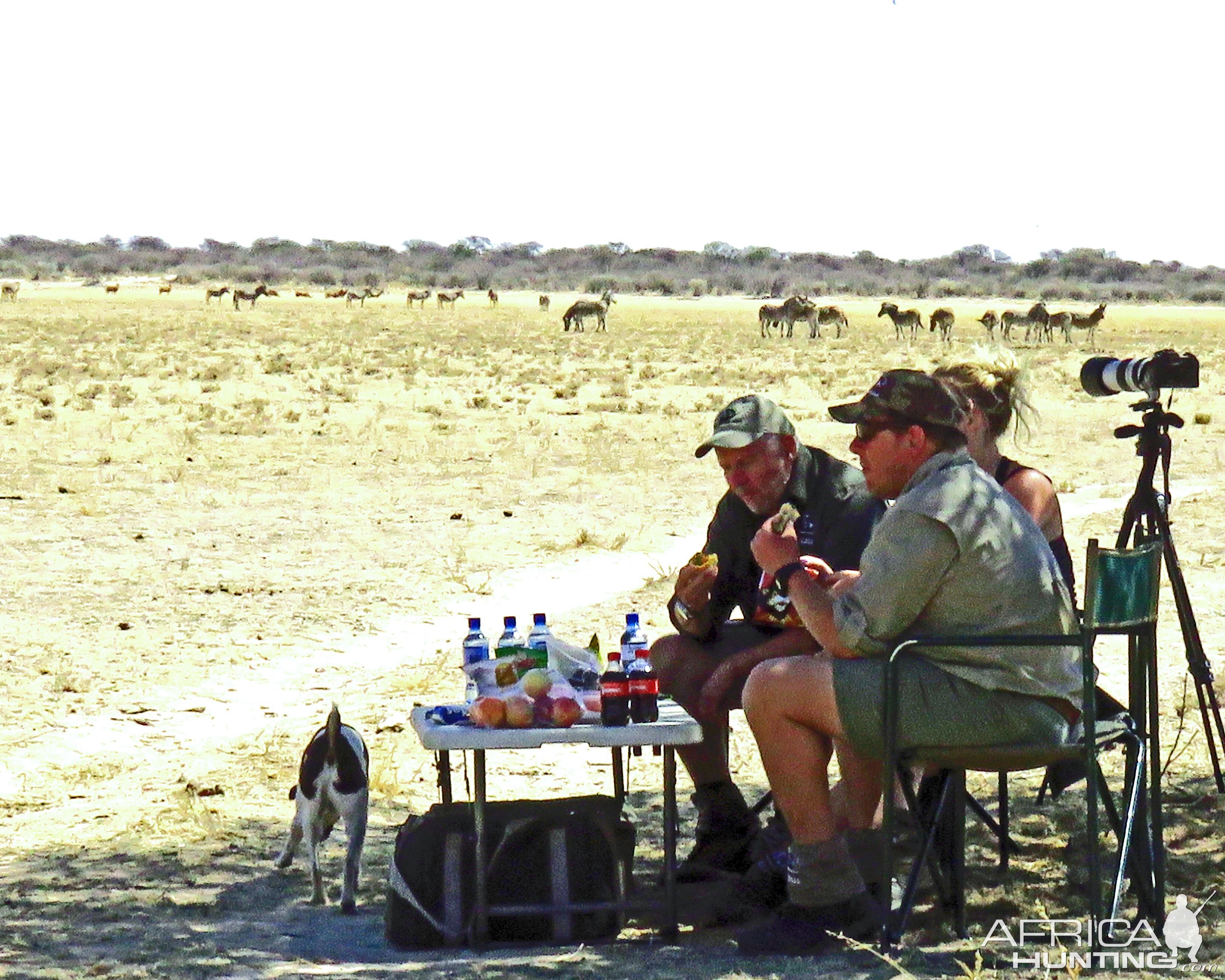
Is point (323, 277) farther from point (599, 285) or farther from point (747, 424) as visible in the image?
point (747, 424)

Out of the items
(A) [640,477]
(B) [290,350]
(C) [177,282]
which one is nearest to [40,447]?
(A) [640,477]

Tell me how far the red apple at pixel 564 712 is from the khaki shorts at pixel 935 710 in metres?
0.63

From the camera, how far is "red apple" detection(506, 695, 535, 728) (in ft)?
14.2

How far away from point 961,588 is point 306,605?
5.38 m

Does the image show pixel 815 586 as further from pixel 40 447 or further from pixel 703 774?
pixel 40 447

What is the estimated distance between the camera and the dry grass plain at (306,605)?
188 inches

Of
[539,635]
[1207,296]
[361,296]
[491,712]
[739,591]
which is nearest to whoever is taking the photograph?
[491,712]

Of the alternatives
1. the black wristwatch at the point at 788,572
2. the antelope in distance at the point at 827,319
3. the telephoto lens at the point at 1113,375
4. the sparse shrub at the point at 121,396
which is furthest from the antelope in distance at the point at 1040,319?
the black wristwatch at the point at 788,572

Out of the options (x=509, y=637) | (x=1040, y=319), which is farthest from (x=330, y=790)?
(x=1040, y=319)

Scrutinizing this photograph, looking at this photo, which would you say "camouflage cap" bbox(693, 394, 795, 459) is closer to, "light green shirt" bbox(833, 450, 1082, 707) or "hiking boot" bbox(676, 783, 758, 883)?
"light green shirt" bbox(833, 450, 1082, 707)

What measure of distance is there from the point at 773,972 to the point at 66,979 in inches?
63.9

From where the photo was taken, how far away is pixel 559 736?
4.25 meters

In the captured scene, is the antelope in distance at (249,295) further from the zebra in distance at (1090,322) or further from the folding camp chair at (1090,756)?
the folding camp chair at (1090,756)

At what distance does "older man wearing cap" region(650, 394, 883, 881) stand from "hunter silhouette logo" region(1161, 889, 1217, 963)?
1.12 m
